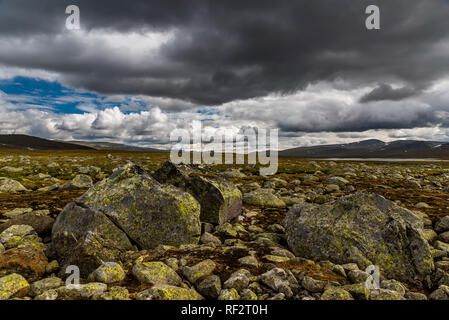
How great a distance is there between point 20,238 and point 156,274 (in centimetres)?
840

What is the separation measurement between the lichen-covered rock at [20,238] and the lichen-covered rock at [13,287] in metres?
4.20

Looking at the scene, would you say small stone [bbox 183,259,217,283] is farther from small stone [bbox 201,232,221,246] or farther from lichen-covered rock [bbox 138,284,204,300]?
small stone [bbox 201,232,221,246]

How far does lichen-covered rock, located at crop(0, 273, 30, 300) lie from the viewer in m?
6.02

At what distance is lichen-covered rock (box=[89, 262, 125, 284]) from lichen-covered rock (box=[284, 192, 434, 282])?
715cm

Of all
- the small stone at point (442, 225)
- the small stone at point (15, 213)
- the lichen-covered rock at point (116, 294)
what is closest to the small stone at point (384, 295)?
the lichen-covered rock at point (116, 294)

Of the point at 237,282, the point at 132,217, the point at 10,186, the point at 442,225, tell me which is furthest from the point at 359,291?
the point at 10,186

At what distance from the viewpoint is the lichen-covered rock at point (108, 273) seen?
6691 millimetres

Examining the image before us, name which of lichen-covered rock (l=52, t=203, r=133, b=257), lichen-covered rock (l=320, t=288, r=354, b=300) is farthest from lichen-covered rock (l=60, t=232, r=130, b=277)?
lichen-covered rock (l=320, t=288, r=354, b=300)

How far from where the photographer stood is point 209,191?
14688mm

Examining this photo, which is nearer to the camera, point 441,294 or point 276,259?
point 441,294

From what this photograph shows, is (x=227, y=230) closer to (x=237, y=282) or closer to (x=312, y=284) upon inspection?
(x=237, y=282)

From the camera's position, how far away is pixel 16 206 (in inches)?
666
